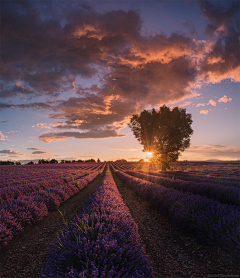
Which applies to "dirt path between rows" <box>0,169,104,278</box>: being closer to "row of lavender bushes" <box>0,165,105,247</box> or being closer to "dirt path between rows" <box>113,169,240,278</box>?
"row of lavender bushes" <box>0,165,105,247</box>

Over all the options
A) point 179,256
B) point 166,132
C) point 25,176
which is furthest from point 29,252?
point 166,132

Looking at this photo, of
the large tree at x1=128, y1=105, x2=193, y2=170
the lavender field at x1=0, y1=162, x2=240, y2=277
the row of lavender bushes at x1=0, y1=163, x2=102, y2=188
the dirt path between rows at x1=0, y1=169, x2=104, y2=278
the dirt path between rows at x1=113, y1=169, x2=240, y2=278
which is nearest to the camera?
the lavender field at x1=0, y1=162, x2=240, y2=277

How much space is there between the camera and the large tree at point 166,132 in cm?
2002

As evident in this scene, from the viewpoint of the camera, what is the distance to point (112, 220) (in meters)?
3.08

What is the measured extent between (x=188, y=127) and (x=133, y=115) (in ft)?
28.7

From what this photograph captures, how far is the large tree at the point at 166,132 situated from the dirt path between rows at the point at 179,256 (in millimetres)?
16600

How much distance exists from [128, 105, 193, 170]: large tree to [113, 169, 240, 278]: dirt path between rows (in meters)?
16.6

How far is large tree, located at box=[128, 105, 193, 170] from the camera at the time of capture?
20.0 m

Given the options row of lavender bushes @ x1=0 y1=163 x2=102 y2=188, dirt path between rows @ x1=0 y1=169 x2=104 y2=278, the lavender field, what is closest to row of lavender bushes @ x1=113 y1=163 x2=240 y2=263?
the lavender field

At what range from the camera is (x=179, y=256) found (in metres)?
3.19

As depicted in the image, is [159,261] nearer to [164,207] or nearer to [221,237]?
[221,237]

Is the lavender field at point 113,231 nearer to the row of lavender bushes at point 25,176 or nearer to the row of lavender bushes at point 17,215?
the row of lavender bushes at point 17,215

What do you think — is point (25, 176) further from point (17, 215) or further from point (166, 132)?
point (166, 132)

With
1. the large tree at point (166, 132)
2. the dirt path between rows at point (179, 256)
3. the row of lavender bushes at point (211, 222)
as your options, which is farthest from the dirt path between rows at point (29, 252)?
the large tree at point (166, 132)
